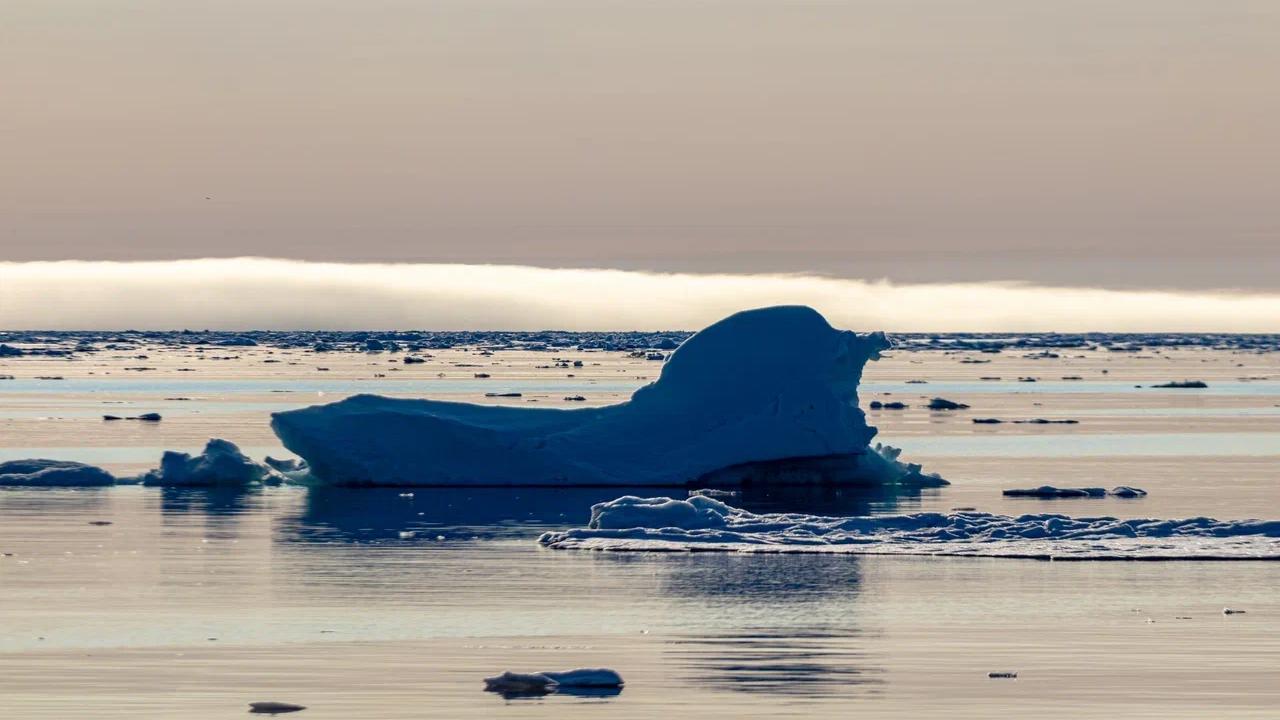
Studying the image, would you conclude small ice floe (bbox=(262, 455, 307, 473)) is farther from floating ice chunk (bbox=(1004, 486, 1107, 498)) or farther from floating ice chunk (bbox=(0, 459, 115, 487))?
floating ice chunk (bbox=(1004, 486, 1107, 498))

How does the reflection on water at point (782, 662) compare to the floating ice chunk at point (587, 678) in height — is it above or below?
below

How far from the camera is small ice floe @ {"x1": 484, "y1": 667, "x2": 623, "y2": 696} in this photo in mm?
13227

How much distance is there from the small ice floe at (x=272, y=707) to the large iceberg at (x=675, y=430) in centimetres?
1724

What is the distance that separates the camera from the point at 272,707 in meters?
12.5

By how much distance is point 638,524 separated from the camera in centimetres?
2386

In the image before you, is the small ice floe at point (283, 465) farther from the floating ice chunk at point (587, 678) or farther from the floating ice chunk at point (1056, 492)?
the floating ice chunk at point (587, 678)

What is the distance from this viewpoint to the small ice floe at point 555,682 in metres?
13.2

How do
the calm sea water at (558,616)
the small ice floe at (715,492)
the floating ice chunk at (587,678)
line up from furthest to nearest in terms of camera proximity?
the small ice floe at (715,492) → the floating ice chunk at (587,678) → the calm sea water at (558,616)

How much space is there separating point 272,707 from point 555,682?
2.02m

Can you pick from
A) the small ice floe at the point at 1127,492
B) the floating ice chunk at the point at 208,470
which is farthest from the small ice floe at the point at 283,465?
the small ice floe at the point at 1127,492

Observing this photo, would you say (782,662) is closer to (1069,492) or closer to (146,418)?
(1069,492)

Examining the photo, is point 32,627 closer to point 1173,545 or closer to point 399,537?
point 399,537

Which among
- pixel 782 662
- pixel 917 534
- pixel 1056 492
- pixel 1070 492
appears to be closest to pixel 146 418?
pixel 1056 492

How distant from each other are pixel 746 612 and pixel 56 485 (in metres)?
16.8
